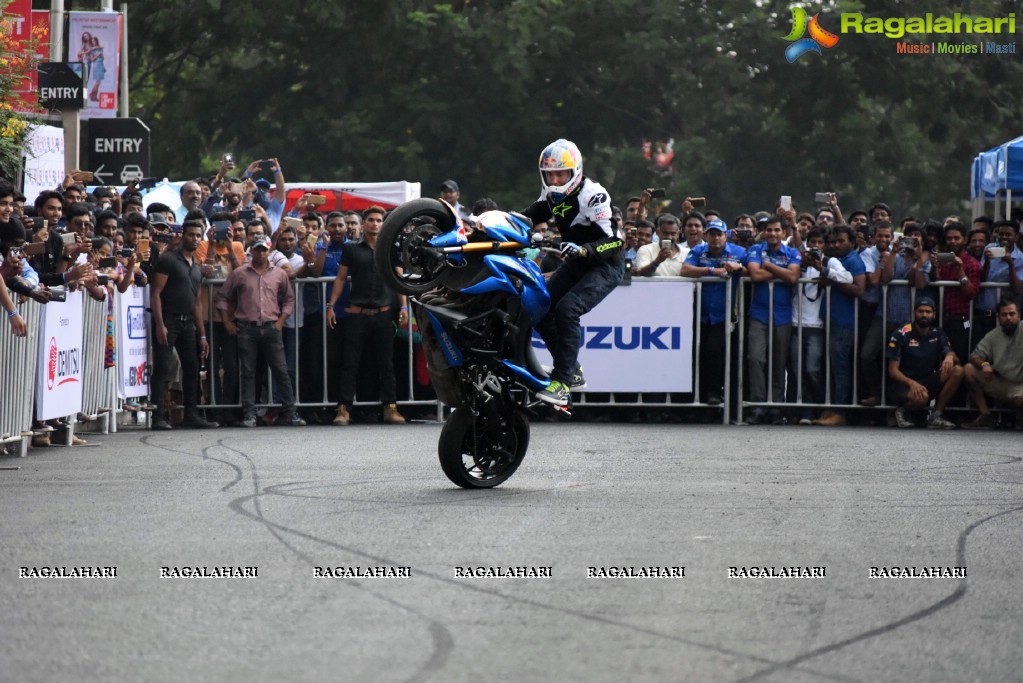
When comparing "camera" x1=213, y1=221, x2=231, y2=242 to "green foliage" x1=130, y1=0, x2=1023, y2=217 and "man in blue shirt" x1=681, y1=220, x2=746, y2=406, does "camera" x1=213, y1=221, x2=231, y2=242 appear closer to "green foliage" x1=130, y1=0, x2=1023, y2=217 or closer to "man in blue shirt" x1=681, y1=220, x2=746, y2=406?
"man in blue shirt" x1=681, y1=220, x2=746, y2=406

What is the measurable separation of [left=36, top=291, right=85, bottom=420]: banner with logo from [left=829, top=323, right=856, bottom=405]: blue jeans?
723cm

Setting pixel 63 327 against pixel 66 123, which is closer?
pixel 63 327

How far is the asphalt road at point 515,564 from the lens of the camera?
5734 millimetres

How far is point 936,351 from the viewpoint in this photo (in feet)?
54.0

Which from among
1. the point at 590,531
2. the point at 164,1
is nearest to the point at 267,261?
the point at 590,531

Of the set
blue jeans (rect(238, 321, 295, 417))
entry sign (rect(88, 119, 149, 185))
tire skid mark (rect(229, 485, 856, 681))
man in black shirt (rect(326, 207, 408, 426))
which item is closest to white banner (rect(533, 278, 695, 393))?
man in black shirt (rect(326, 207, 408, 426))

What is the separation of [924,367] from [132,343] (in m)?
7.56

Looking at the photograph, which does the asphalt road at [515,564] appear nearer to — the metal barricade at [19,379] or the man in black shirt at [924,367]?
the metal barricade at [19,379]

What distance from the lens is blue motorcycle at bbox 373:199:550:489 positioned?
392 inches

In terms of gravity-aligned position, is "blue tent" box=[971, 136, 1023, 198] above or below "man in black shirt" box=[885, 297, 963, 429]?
above

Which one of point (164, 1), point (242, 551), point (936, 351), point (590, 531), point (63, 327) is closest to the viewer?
point (242, 551)

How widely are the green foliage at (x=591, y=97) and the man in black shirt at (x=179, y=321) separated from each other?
2094cm

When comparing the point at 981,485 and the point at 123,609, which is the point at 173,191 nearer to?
the point at 981,485

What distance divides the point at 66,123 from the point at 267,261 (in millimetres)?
6455
